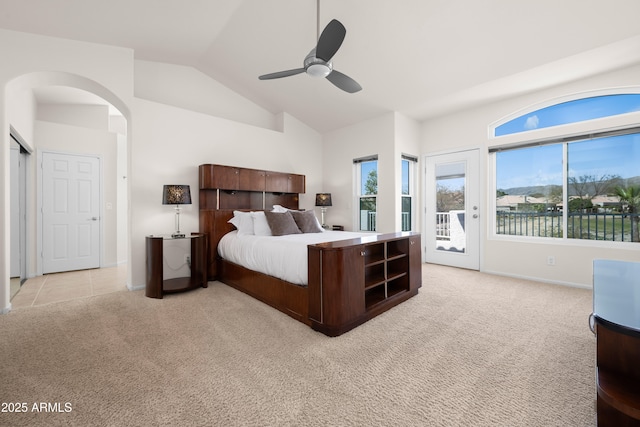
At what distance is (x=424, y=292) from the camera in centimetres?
367

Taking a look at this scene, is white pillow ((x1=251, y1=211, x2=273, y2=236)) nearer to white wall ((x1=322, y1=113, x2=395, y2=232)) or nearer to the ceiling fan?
the ceiling fan

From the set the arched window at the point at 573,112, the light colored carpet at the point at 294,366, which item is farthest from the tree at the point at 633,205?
the light colored carpet at the point at 294,366

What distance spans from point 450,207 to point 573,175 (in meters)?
1.79

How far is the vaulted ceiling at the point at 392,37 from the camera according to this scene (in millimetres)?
2883

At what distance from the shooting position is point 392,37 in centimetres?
346

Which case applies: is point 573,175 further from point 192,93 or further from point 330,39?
point 192,93

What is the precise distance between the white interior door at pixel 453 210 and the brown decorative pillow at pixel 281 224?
295 cm

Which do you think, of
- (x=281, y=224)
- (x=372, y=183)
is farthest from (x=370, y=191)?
(x=281, y=224)

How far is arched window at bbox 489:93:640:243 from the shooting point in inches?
141

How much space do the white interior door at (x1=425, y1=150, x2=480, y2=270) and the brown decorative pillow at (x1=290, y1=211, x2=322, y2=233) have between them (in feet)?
8.38

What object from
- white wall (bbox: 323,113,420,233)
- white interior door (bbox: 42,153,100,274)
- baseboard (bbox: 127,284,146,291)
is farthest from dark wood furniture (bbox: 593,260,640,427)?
white interior door (bbox: 42,153,100,274)

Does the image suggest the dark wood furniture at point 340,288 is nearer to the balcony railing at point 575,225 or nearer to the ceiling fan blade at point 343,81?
the ceiling fan blade at point 343,81

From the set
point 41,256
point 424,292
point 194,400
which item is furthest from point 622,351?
point 41,256

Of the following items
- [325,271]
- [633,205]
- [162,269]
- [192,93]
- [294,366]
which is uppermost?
[192,93]
